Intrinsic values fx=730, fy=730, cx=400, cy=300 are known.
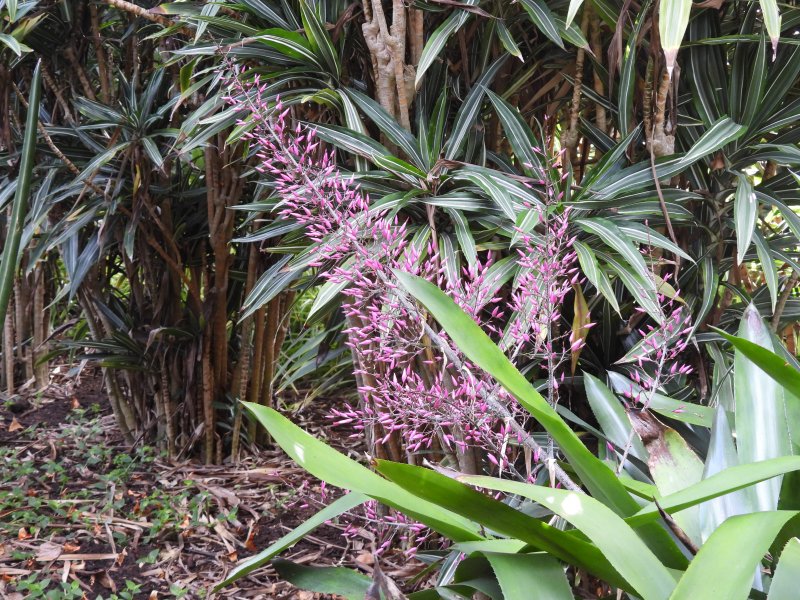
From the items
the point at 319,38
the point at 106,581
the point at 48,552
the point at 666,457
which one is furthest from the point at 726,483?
the point at 48,552

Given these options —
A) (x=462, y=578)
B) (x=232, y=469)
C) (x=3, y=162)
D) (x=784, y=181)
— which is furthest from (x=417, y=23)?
(x=232, y=469)

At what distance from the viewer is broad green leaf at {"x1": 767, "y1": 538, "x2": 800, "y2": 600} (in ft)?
2.15

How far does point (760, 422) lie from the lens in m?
0.90

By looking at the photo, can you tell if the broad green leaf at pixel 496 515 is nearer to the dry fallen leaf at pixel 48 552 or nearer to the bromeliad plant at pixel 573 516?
the bromeliad plant at pixel 573 516

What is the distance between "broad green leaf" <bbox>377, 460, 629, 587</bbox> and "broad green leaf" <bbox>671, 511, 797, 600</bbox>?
0.12 meters

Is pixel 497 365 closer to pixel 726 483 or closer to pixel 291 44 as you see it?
pixel 726 483

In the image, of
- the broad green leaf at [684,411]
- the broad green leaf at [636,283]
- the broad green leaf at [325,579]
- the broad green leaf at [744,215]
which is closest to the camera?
the broad green leaf at [325,579]

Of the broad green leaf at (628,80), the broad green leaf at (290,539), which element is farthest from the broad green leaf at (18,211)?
the broad green leaf at (628,80)

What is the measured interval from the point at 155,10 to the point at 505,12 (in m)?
0.77

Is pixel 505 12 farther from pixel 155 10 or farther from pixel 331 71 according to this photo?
pixel 155 10

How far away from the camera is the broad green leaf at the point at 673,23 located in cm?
104

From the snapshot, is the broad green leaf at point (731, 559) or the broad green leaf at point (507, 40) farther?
the broad green leaf at point (507, 40)

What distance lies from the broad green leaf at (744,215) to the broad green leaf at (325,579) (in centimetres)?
89

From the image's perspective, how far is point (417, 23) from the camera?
1546 millimetres
